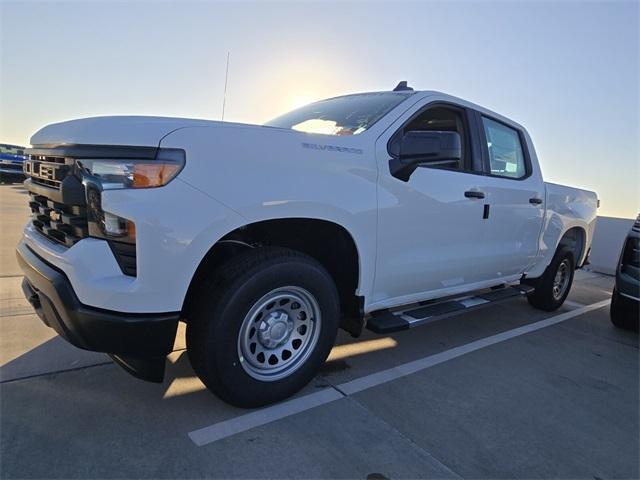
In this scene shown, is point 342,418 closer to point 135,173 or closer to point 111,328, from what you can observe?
point 111,328

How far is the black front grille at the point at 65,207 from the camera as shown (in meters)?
2.13

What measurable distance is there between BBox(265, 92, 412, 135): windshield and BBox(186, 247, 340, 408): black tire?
107 centimetres

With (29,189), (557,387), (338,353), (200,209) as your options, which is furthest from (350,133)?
(557,387)

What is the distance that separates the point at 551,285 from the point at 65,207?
530 centimetres

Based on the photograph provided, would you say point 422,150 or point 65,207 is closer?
point 65,207

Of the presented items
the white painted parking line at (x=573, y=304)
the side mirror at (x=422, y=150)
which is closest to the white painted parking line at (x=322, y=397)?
the side mirror at (x=422, y=150)

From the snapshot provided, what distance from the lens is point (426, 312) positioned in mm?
3533

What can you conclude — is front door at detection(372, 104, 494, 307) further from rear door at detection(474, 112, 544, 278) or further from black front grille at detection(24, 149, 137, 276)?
black front grille at detection(24, 149, 137, 276)

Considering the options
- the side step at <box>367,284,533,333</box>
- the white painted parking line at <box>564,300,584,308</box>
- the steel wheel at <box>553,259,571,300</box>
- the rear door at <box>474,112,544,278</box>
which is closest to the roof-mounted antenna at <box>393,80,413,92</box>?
the rear door at <box>474,112,544,278</box>

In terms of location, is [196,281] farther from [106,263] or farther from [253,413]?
[253,413]

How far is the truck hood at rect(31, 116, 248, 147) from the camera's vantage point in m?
2.15

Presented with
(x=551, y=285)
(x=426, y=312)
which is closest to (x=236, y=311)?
(x=426, y=312)

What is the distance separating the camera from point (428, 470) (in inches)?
90.9

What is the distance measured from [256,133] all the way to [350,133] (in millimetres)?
875
